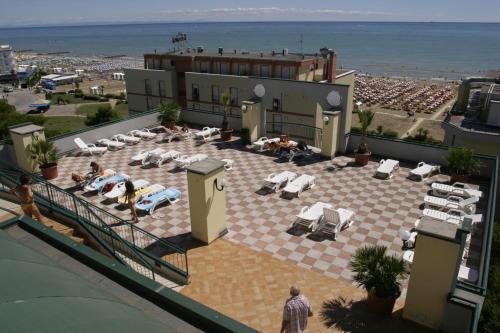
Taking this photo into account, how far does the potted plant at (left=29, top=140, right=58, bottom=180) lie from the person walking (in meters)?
13.9

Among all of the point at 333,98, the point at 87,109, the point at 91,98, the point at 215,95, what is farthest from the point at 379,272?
the point at 91,98

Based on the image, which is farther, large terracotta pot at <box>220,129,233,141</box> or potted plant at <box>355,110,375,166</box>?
large terracotta pot at <box>220,129,233,141</box>

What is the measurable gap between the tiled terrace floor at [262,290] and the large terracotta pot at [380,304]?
169mm

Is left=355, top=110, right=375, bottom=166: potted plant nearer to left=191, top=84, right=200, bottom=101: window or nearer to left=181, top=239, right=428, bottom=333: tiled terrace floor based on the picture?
left=181, top=239, right=428, bottom=333: tiled terrace floor

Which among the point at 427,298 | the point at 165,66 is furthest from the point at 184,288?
the point at 165,66

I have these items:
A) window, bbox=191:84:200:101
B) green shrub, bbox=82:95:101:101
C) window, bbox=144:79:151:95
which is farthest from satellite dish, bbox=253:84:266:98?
green shrub, bbox=82:95:101:101

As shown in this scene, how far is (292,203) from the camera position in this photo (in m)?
14.7

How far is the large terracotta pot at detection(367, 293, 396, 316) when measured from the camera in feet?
28.3

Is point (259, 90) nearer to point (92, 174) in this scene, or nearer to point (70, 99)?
point (92, 174)

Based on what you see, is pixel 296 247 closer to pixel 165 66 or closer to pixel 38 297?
pixel 38 297

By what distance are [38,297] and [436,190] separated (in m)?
14.6

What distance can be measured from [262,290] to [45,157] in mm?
12390

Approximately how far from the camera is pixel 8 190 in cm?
1117

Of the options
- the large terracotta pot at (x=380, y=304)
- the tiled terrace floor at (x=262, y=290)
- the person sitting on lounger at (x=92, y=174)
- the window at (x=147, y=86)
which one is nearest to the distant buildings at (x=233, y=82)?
the window at (x=147, y=86)
